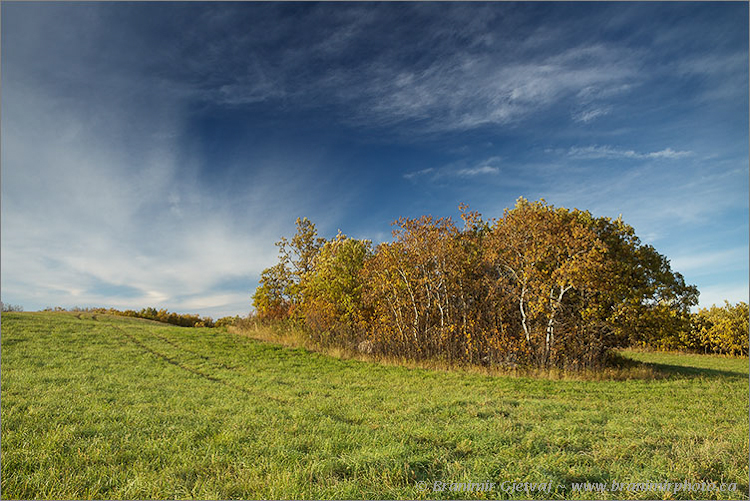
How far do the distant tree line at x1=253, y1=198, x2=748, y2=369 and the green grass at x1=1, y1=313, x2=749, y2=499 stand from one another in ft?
9.60

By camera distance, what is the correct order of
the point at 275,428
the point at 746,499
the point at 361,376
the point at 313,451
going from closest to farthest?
the point at 746,499, the point at 313,451, the point at 275,428, the point at 361,376

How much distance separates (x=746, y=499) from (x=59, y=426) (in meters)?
9.10

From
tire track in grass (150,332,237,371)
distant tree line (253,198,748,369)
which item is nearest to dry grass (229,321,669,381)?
distant tree line (253,198,748,369)

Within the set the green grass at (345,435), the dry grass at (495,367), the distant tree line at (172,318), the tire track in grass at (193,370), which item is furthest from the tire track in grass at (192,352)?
the distant tree line at (172,318)

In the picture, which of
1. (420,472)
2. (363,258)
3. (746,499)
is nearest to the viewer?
(746,499)

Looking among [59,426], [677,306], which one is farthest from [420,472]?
[677,306]

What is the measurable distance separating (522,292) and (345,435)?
11198mm

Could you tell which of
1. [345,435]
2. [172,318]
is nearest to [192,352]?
[345,435]

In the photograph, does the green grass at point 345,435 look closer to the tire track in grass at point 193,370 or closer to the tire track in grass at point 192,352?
the tire track in grass at point 193,370

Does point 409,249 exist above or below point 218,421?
above

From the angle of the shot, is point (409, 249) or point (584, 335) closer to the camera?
point (584, 335)

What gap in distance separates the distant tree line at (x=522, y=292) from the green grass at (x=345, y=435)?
293 centimetres

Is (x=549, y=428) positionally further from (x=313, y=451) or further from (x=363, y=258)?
(x=363, y=258)

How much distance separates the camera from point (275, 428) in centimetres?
601
